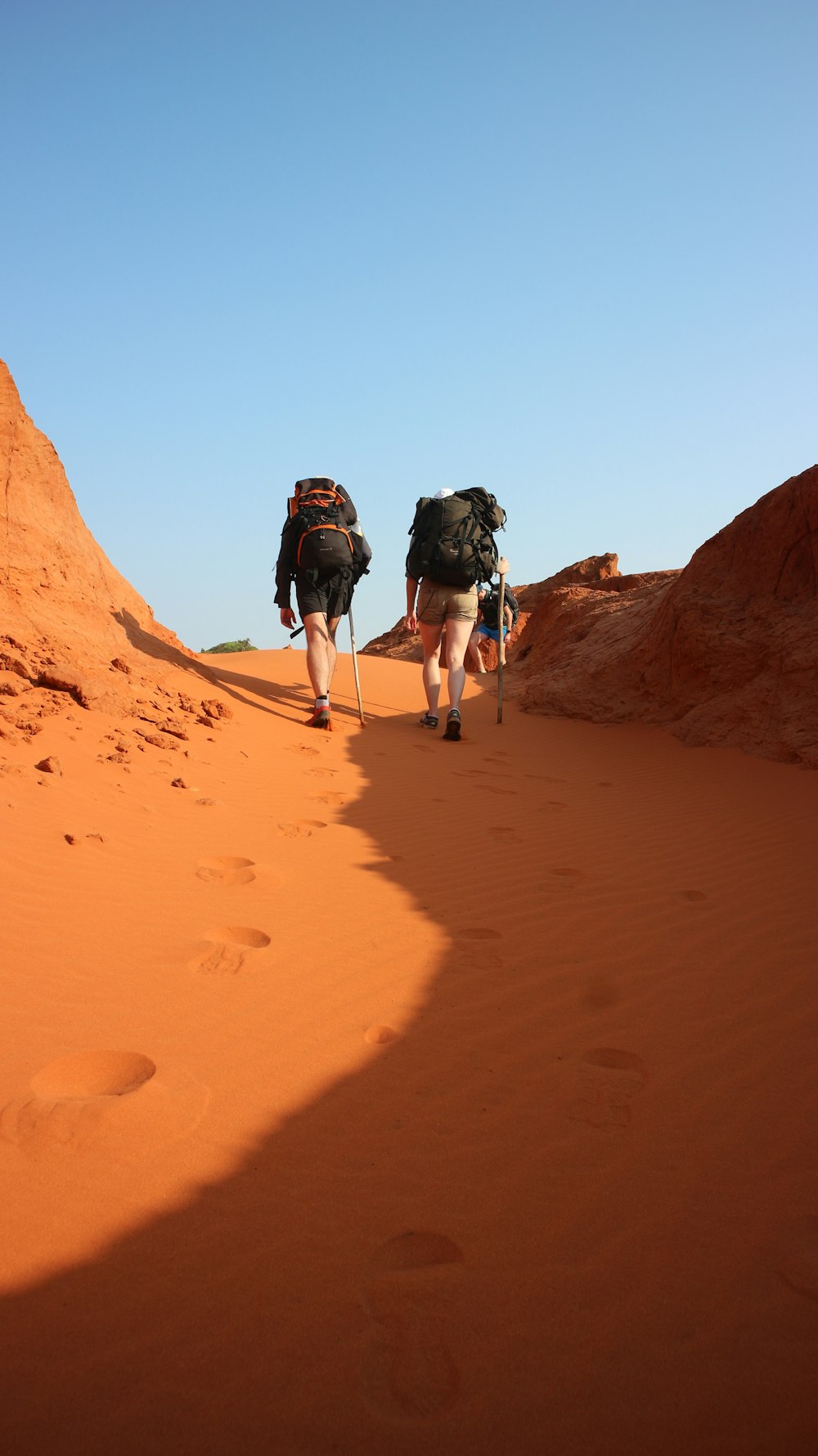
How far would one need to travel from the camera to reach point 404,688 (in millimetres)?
10891

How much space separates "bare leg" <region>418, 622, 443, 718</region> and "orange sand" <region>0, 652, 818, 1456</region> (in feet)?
13.0

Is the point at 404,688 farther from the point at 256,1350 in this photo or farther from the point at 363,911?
the point at 256,1350

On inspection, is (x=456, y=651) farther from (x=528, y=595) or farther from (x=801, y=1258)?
(x=528, y=595)

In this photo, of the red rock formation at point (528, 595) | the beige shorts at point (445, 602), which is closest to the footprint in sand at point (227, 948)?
the beige shorts at point (445, 602)

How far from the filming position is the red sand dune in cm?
126

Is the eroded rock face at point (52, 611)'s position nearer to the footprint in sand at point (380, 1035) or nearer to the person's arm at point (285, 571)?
the person's arm at point (285, 571)

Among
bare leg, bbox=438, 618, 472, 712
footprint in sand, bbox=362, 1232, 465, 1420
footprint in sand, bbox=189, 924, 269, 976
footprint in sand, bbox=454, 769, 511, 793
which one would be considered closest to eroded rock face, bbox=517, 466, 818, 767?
bare leg, bbox=438, 618, 472, 712

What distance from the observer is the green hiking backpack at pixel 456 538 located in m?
7.14

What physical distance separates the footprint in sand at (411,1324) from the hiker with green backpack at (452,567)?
5.91 metres

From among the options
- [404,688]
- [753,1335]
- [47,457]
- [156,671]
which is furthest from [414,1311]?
[404,688]

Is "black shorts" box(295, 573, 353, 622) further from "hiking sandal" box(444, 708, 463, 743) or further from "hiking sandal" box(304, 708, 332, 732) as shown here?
"hiking sandal" box(444, 708, 463, 743)

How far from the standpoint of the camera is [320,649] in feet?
24.0

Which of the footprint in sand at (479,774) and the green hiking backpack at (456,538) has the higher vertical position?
the green hiking backpack at (456,538)

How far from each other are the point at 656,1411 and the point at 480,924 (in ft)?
6.56
